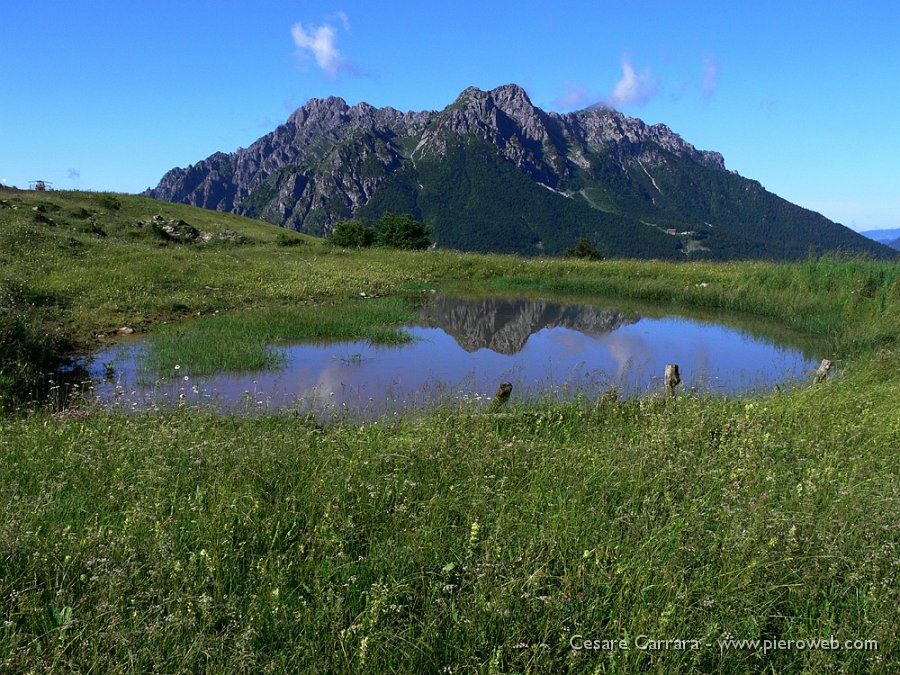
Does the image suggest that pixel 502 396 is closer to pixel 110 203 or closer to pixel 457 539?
pixel 457 539

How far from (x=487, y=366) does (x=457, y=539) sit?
1076 cm

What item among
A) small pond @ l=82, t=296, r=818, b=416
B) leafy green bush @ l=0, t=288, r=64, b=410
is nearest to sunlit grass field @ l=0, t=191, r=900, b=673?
leafy green bush @ l=0, t=288, r=64, b=410

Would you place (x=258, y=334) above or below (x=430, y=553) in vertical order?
above

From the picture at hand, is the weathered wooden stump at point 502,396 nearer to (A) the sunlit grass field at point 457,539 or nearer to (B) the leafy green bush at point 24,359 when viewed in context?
(A) the sunlit grass field at point 457,539

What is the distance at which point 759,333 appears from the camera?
68.8 ft

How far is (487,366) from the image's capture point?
15.1 metres

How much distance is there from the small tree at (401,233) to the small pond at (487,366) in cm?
4143

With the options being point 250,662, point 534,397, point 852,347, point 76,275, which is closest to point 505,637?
point 250,662

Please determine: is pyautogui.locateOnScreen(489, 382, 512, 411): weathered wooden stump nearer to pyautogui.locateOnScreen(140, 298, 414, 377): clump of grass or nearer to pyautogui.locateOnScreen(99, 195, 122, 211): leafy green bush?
pyautogui.locateOnScreen(140, 298, 414, 377): clump of grass

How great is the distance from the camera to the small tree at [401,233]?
211ft

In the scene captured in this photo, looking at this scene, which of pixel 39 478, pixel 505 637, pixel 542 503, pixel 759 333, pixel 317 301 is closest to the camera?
pixel 505 637

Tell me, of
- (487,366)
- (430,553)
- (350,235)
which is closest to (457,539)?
(430,553)

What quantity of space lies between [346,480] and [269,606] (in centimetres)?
169

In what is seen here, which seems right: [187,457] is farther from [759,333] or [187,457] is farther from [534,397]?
[759,333]
